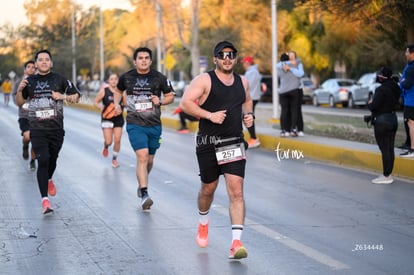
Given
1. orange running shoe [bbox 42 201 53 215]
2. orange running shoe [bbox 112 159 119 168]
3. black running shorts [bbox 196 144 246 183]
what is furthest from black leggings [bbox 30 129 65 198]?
orange running shoe [bbox 112 159 119 168]

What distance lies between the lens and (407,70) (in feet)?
44.1

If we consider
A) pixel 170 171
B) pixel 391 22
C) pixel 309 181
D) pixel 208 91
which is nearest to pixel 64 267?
pixel 208 91

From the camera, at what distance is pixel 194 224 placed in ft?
30.1

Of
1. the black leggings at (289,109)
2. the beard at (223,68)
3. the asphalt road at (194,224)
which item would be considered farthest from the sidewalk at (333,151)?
the beard at (223,68)

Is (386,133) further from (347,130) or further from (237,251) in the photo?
(347,130)

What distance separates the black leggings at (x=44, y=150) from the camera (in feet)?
32.9

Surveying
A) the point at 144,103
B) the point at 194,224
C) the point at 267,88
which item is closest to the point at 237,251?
the point at 194,224

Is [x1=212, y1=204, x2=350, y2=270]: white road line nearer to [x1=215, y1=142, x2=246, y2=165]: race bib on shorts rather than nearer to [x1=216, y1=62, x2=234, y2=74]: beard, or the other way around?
[x1=215, y1=142, x2=246, y2=165]: race bib on shorts

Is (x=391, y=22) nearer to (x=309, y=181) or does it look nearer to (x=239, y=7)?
(x=309, y=181)

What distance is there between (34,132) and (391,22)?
1277 centimetres

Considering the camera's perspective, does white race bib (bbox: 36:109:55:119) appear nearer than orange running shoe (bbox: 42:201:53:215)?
No

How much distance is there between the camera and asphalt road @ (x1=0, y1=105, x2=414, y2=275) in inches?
283

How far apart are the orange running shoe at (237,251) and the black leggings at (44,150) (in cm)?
348

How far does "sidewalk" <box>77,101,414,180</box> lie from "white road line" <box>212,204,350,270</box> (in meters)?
4.91
